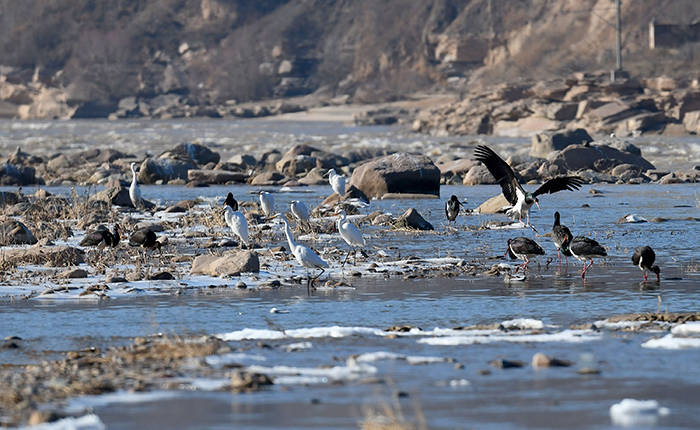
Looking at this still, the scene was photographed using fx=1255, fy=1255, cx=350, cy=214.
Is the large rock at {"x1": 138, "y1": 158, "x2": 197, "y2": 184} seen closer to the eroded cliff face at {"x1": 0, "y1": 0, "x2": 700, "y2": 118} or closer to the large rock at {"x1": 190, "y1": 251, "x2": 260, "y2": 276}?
the large rock at {"x1": 190, "y1": 251, "x2": 260, "y2": 276}

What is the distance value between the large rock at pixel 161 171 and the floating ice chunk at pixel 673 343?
2311 centimetres

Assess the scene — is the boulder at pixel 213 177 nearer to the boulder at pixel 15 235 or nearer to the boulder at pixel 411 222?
the boulder at pixel 411 222

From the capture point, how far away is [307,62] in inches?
5591

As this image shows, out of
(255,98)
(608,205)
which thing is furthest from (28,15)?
(608,205)

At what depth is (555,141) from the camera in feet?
122

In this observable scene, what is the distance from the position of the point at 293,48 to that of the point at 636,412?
470ft

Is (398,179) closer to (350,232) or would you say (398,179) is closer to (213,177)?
(213,177)

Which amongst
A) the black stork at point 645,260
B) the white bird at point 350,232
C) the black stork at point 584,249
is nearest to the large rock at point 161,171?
the white bird at point 350,232

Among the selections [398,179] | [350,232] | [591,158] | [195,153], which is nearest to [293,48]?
[195,153]

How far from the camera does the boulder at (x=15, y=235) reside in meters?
14.1

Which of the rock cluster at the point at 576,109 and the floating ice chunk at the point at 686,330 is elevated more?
the rock cluster at the point at 576,109

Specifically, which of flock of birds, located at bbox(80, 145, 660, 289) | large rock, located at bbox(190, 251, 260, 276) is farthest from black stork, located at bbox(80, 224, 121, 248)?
large rock, located at bbox(190, 251, 260, 276)

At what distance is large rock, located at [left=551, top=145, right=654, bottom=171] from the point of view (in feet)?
98.8

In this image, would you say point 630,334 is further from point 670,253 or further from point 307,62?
point 307,62
